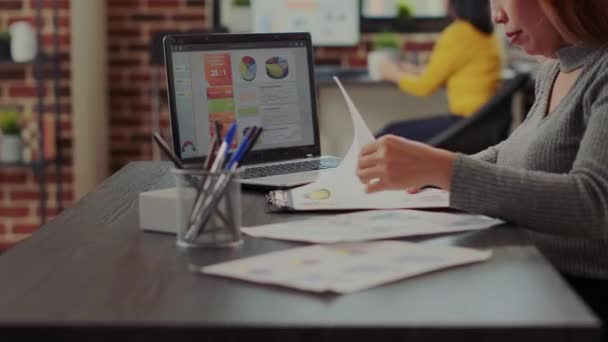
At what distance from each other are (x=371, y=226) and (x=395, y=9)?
14.3 feet

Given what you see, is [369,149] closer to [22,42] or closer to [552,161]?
[552,161]

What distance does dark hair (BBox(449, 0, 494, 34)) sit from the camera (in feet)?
13.9

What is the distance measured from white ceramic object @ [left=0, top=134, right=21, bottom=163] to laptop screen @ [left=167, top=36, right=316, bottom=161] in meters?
2.50

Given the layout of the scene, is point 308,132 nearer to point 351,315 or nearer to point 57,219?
point 57,219

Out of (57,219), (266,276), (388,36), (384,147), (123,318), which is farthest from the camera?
(388,36)

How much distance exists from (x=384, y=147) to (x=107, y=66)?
4.40m

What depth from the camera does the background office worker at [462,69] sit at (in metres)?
4.29

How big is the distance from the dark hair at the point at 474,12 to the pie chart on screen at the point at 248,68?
7.52 ft

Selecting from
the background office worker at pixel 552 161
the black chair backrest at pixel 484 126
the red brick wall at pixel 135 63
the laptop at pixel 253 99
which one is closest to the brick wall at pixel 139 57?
the red brick wall at pixel 135 63

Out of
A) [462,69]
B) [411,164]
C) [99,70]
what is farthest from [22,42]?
[411,164]

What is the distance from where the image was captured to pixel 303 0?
544 centimetres

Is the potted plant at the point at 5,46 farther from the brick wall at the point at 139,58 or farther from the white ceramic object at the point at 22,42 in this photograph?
the brick wall at the point at 139,58

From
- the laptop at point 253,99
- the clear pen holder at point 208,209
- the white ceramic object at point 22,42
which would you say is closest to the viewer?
the clear pen holder at point 208,209

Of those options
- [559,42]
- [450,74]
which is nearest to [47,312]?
[559,42]
